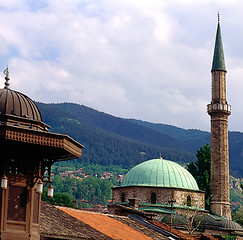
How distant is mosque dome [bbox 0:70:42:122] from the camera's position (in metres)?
12.6

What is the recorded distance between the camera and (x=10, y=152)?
1258cm

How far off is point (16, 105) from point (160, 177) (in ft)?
155

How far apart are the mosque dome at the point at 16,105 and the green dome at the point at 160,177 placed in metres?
45.9

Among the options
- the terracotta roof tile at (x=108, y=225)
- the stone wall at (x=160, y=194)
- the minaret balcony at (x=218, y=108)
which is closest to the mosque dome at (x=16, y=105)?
the terracotta roof tile at (x=108, y=225)

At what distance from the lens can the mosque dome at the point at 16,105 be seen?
12641mm

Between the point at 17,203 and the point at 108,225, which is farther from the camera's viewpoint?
the point at 108,225

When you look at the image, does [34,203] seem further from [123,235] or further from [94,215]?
[94,215]

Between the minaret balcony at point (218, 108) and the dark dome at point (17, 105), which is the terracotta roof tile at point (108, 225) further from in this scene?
the minaret balcony at point (218, 108)

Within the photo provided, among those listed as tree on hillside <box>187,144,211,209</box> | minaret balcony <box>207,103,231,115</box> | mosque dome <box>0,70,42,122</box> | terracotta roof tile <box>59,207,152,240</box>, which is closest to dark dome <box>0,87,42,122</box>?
mosque dome <box>0,70,42,122</box>

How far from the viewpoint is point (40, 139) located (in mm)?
12406

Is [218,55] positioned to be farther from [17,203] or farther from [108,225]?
[17,203]

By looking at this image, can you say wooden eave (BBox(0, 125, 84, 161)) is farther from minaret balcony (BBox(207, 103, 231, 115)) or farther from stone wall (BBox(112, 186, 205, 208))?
minaret balcony (BBox(207, 103, 231, 115))

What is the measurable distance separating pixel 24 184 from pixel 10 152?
0.67m

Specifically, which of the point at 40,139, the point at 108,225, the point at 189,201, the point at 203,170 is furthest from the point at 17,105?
the point at 203,170
